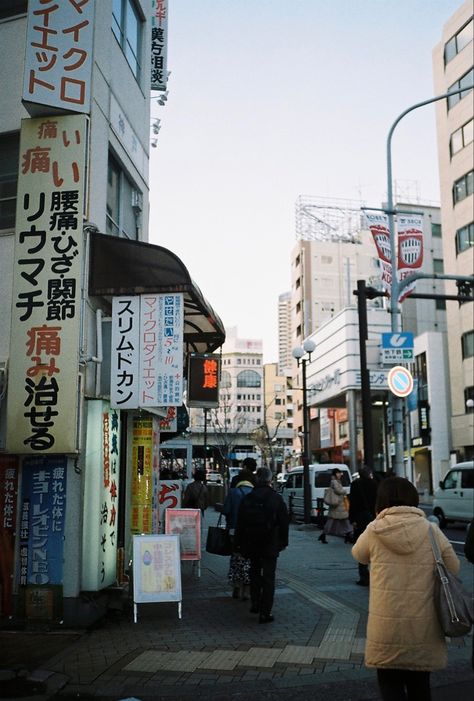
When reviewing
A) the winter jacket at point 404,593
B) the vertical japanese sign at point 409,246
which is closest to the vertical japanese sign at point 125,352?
the winter jacket at point 404,593

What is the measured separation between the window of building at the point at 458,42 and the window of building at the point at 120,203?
3603 cm

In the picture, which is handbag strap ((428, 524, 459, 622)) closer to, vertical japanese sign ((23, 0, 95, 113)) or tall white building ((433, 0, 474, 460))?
vertical japanese sign ((23, 0, 95, 113))

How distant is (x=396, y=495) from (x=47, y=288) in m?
5.76

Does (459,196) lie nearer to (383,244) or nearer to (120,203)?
(383,244)

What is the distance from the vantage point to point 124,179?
38.6 ft

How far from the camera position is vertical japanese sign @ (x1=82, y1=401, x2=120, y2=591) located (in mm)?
8445

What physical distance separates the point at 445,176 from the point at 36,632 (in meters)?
41.3

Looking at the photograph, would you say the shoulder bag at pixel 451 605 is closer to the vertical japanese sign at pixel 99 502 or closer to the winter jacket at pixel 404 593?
the winter jacket at pixel 404 593

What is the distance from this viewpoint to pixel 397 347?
1404cm

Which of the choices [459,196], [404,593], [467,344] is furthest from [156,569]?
[459,196]

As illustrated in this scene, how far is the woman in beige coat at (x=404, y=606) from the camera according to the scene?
12.2ft

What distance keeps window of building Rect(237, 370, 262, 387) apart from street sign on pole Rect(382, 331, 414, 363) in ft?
411

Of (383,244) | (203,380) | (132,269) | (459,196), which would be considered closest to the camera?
(132,269)

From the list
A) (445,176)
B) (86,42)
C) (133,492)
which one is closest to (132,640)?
(133,492)
